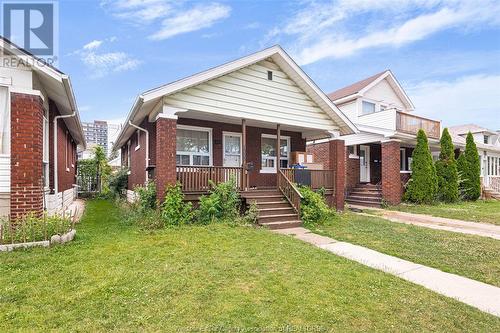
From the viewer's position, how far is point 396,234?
26.6 feet

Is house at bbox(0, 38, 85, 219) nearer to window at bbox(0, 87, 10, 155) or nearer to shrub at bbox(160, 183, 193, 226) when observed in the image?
window at bbox(0, 87, 10, 155)

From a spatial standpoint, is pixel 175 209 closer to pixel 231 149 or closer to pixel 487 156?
pixel 231 149

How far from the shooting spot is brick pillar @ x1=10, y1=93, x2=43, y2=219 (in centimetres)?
645

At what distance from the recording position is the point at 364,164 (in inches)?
737


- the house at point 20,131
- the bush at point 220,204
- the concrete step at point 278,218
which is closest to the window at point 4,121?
the house at point 20,131

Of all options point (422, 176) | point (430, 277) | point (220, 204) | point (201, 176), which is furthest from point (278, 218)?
point (422, 176)

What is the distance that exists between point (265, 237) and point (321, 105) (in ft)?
22.8

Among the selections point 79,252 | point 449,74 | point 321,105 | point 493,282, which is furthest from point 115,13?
point 449,74

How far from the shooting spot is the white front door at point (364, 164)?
1852 centimetres

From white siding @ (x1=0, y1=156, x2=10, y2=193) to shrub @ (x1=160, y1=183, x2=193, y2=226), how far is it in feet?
11.4

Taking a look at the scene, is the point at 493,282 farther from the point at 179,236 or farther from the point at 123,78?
the point at 123,78

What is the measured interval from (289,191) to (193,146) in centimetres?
402

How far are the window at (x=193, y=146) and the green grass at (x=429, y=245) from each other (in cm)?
511

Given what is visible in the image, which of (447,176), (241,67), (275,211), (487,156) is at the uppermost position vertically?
(241,67)
